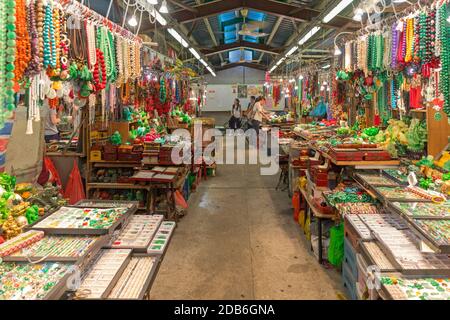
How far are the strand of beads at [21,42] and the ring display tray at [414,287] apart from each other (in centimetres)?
218

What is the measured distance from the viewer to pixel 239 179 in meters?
8.82

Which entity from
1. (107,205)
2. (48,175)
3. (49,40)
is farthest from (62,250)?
(48,175)

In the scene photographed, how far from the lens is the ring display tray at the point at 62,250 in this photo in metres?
2.05

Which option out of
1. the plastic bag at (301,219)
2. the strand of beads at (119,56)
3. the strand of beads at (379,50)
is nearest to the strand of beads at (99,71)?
the strand of beads at (119,56)

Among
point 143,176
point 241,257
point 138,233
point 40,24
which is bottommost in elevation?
point 241,257

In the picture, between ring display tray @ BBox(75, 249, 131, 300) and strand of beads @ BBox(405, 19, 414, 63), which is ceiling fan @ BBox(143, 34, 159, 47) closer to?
strand of beads @ BBox(405, 19, 414, 63)

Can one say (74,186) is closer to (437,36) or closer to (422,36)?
(422,36)

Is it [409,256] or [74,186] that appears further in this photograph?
[74,186]

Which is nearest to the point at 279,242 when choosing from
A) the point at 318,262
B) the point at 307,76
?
the point at 318,262

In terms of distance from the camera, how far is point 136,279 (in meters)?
2.14

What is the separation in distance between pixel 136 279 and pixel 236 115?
46.7 ft

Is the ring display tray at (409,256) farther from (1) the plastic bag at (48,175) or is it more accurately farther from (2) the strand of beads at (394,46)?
(1) the plastic bag at (48,175)

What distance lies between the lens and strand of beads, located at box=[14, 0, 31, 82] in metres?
1.97
